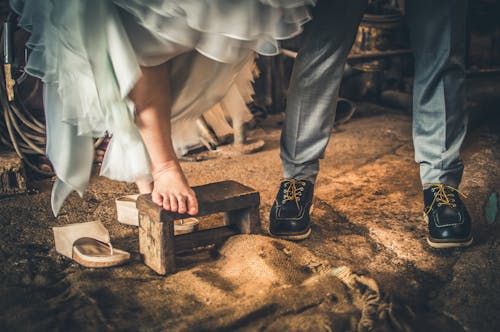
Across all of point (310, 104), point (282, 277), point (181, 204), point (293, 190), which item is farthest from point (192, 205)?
point (310, 104)

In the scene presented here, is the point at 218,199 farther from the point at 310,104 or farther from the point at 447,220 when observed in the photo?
the point at 447,220

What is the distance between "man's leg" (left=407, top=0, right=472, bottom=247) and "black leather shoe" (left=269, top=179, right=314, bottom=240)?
0.40 metres

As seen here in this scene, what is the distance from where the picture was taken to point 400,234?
70.5 inches

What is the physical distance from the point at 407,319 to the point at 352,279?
0.63ft

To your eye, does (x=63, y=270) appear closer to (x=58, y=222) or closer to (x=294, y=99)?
(x=58, y=222)

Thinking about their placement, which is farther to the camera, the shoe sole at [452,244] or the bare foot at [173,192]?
the shoe sole at [452,244]

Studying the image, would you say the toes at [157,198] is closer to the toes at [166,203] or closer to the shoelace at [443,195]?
the toes at [166,203]

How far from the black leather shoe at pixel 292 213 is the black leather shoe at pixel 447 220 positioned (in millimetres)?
398

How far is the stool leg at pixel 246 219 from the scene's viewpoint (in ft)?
5.50

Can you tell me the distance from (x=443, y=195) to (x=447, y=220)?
90 millimetres

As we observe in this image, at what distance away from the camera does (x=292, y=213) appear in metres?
1.75

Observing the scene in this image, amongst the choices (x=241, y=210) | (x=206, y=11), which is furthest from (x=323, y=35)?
(x=241, y=210)

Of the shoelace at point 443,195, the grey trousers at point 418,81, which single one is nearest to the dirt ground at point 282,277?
the shoelace at point 443,195

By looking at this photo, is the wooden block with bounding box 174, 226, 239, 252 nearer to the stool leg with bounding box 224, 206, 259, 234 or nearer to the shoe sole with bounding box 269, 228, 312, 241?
the stool leg with bounding box 224, 206, 259, 234
